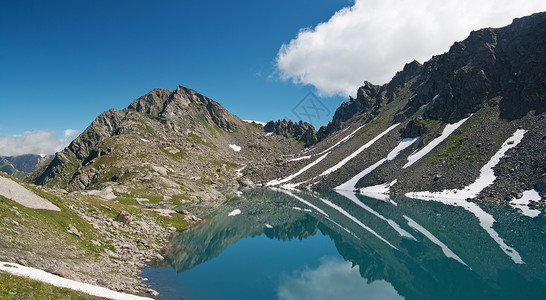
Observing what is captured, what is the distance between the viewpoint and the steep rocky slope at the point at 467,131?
86188mm

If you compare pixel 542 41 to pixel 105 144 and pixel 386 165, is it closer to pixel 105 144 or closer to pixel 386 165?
pixel 386 165

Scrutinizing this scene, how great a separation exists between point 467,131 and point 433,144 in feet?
44.6

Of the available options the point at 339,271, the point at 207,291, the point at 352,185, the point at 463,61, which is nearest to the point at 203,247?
the point at 207,291

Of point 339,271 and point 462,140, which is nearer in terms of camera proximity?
point 339,271

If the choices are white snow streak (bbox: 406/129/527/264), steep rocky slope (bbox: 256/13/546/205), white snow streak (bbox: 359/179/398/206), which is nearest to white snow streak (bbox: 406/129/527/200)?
white snow streak (bbox: 406/129/527/264)

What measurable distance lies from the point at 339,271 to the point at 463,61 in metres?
170

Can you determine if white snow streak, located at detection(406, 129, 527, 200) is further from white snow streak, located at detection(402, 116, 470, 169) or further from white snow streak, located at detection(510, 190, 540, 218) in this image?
white snow streak, located at detection(402, 116, 470, 169)

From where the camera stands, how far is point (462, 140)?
108938 millimetres

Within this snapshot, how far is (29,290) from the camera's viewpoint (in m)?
16.3

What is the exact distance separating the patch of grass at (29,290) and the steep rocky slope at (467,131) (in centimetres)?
9606

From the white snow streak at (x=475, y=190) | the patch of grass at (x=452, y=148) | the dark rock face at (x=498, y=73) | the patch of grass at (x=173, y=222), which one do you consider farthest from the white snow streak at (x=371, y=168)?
the patch of grass at (x=173, y=222)

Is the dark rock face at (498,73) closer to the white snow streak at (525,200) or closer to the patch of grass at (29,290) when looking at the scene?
the white snow streak at (525,200)

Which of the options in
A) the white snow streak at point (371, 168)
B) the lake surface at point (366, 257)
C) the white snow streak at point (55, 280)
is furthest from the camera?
the white snow streak at point (371, 168)

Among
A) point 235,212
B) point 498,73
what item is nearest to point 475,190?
Answer: point 235,212
